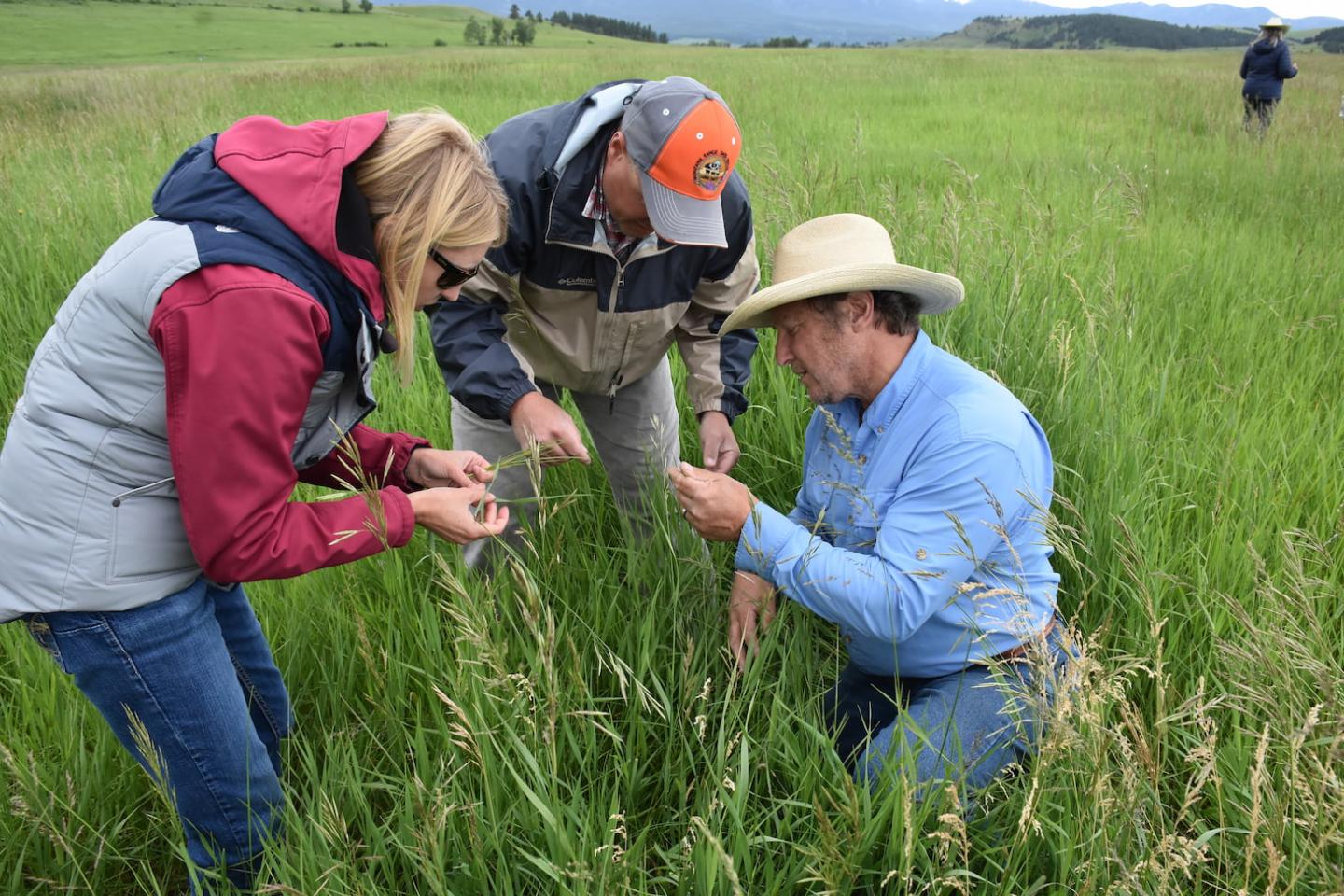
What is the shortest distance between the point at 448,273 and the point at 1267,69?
1234 centimetres

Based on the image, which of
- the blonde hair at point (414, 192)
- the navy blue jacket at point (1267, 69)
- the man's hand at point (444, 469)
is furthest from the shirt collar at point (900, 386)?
the navy blue jacket at point (1267, 69)

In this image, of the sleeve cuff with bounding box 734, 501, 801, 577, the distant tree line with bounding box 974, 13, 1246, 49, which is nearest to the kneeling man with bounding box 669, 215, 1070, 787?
the sleeve cuff with bounding box 734, 501, 801, 577

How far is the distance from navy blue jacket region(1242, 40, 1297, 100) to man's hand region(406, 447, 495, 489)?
11926mm

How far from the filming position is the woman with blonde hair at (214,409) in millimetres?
1381

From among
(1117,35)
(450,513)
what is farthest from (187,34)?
(1117,35)

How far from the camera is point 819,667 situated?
7.47 feet

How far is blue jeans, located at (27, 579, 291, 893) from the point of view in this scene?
5.14 feet

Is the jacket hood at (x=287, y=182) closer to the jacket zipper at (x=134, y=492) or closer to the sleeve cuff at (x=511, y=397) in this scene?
the jacket zipper at (x=134, y=492)

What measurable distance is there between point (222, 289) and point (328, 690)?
4.25 feet

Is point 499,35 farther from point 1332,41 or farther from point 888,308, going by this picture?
point 1332,41

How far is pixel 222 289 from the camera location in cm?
135

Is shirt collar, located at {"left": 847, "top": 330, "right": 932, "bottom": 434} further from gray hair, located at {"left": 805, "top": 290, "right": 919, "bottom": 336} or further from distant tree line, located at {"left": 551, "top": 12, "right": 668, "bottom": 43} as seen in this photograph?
distant tree line, located at {"left": 551, "top": 12, "right": 668, "bottom": 43}

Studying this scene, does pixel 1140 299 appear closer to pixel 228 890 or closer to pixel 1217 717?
pixel 1217 717

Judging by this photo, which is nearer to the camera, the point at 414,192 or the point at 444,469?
the point at 414,192
